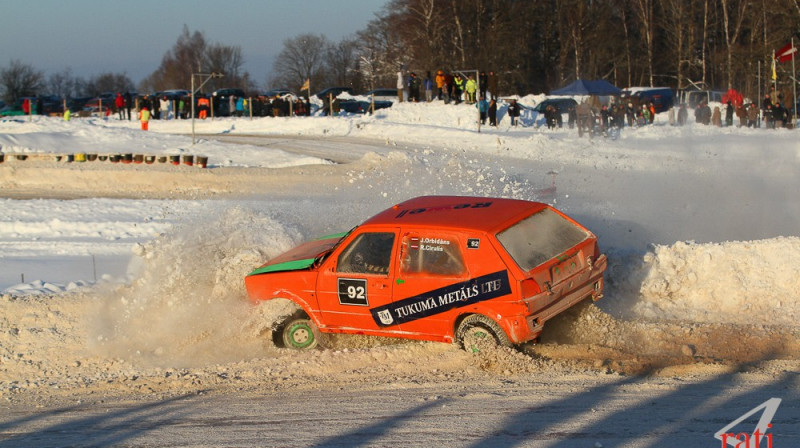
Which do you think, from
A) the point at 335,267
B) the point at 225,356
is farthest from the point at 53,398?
the point at 335,267

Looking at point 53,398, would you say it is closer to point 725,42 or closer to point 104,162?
point 104,162

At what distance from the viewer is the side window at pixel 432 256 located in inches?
321

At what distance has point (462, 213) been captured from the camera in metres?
8.61

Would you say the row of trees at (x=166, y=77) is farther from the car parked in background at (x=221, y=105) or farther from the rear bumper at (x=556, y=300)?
the rear bumper at (x=556, y=300)

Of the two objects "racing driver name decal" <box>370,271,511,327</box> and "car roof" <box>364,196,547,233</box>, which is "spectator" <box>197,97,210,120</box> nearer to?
"car roof" <box>364,196,547,233</box>

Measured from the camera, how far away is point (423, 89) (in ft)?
147

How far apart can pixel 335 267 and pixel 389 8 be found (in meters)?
45.1

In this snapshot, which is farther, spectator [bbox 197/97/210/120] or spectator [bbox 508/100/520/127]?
spectator [bbox 197/97/210/120]

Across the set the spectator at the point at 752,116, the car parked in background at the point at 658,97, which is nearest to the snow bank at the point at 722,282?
the spectator at the point at 752,116

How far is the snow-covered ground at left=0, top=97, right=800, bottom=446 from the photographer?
8.30 metres

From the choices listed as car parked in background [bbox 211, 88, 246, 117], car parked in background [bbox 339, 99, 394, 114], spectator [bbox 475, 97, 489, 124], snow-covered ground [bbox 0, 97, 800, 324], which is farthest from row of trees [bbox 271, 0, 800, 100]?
snow-covered ground [bbox 0, 97, 800, 324]

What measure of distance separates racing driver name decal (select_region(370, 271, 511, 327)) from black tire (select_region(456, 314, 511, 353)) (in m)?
0.19

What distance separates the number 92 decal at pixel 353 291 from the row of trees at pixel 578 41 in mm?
38167

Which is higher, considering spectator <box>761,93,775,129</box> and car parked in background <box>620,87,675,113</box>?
car parked in background <box>620,87,675,113</box>
